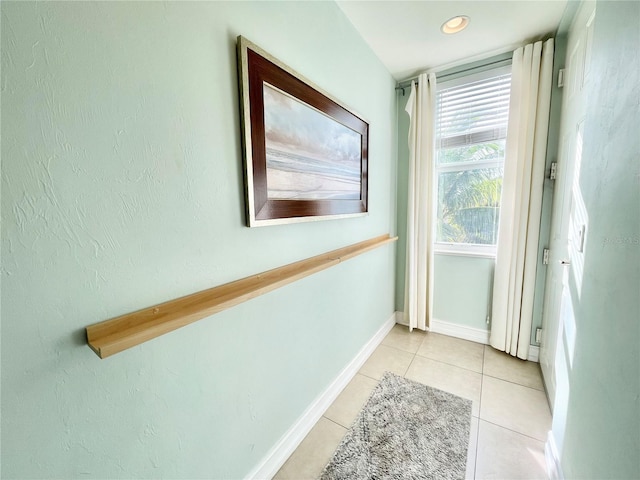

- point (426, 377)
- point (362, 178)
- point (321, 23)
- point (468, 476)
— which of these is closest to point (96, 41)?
point (321, 23)

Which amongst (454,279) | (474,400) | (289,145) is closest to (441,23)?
(289,145)

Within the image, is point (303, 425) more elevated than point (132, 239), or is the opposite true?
point (132, 239)

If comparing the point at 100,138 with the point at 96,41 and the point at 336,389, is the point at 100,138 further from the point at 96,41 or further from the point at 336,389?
the point at 336,389

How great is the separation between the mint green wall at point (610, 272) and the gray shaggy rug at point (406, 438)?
493mm

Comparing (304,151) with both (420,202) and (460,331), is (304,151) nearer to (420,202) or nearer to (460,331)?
(420,202)

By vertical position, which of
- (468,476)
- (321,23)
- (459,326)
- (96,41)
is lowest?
(468,476)

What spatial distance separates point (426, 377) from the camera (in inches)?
73.7

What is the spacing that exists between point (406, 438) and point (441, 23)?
2492 millimetres

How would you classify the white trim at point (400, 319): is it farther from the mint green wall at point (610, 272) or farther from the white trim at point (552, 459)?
the mint green wall at point (610, 272)

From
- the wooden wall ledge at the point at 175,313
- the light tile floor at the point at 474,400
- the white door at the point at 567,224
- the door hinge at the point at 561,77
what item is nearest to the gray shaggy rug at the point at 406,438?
the light tile floor at the point at 474,400

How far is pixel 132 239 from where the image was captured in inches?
27.4

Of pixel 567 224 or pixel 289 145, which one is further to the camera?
pixel 567 224

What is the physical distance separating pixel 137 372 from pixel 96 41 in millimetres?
864

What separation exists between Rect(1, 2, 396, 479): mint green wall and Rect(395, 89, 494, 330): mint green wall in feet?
A: 5.00
